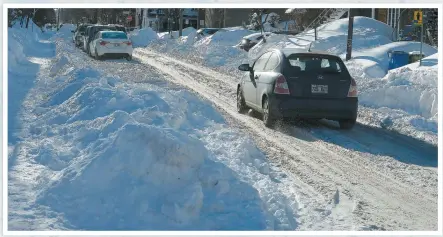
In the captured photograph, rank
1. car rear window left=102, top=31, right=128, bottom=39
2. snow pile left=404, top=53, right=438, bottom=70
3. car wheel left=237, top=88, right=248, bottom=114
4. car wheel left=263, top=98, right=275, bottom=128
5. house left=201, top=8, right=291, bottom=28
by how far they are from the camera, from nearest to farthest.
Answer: car wheel left=263, top=98, right=275, bottom=128 < car wheel left=237, top=88, right=248, bottom=114 < snow pile left=404, top=53, right=438, bottom=70 < car rear window left=102, top=31, right=128, bottom=39 < house left=201, top=8, right=291, bottom=28

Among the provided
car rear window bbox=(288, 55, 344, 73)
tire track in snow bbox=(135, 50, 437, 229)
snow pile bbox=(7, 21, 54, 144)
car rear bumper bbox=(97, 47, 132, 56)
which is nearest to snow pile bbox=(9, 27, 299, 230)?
tire track in snow bbox=(135, 50, 437, 229)

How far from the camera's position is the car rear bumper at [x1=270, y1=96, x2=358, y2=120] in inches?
394

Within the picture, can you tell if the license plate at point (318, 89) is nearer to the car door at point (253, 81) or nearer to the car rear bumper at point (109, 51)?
the car door at point (253, 81)

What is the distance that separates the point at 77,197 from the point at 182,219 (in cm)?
109

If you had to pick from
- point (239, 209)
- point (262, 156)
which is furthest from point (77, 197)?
point (262, 156)

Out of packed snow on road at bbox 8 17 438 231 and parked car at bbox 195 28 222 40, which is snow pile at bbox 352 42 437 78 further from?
parked car at bbox 195 28 222 40

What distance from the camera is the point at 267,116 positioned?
A: 10.3 m

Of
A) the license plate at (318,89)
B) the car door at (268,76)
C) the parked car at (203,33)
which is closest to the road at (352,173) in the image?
the car door at (268,76)

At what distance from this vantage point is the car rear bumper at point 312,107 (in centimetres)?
1001

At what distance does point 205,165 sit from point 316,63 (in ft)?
15.6

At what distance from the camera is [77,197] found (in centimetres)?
564

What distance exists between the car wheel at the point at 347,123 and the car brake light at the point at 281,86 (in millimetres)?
1191

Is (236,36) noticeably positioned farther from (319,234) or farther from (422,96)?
(319,234)

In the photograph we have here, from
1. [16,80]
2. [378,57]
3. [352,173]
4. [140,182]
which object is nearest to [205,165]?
[140,182]
